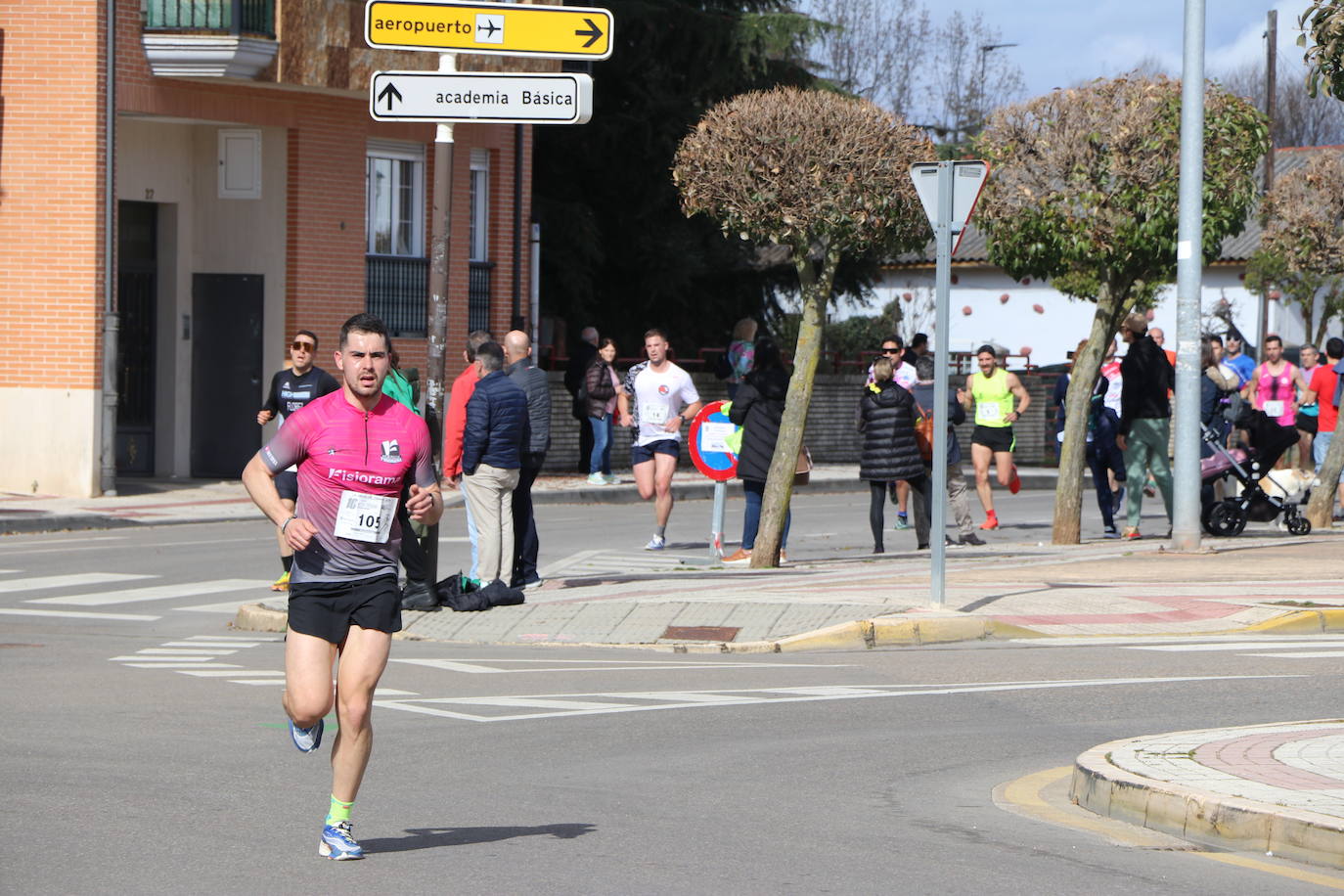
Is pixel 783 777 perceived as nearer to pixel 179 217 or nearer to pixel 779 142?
pixel 779 142

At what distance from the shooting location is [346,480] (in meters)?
6.87

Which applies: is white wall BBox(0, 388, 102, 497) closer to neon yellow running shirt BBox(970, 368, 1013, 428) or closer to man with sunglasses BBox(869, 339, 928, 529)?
man with sunglasses BBox(869, 339, 928, 529)

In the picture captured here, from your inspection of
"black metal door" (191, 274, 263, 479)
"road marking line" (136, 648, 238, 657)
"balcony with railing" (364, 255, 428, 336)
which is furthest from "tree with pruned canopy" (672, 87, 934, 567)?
"balcony with railing" (364, 255, 428, 336)

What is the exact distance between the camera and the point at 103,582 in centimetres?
1579

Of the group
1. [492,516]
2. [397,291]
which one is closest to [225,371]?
[397,291]

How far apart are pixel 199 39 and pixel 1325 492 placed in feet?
44.6

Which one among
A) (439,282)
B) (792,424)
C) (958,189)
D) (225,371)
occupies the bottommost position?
(792,424)

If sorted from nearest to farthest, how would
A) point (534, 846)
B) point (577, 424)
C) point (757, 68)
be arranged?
point (534, 846) < point (577, 424) < point (757, 68)

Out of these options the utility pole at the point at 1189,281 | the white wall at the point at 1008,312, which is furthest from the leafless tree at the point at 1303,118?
the utility pole at the point at 1189,281

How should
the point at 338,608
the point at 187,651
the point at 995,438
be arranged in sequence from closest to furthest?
the point at 338,608, the point at 187,651, the point at 995,438

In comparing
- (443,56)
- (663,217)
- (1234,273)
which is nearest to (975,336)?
(1234,273)

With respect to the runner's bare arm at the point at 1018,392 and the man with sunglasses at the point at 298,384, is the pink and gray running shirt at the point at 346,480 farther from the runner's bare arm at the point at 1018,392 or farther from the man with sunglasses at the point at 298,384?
the runner's bare arm at the point at 1018,392

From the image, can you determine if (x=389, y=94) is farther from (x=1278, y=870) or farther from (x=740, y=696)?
(x=1278, y=870)

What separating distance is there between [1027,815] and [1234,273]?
5181cm
